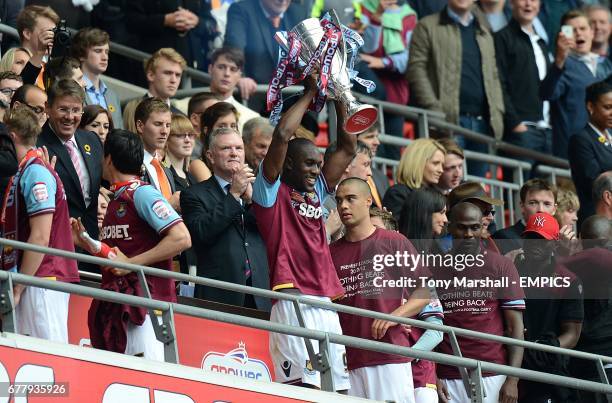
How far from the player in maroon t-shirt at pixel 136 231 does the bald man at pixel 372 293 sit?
4.19 ft

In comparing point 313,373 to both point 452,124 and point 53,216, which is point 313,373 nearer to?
point 53,216

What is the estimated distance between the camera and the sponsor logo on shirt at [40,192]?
8.91 meters

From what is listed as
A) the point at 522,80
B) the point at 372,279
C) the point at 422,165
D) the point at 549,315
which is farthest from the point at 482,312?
the point at 522,80

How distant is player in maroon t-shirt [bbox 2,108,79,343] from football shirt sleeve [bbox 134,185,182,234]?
44cm

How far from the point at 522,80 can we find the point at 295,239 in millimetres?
7527

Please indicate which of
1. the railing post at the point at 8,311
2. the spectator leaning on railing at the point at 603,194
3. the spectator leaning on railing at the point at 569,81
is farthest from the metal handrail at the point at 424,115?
the railing post at the point at 8,311

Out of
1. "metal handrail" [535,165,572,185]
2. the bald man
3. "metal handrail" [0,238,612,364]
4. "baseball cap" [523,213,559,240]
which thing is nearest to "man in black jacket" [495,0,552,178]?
"metal handrail" [535,165,572,185]

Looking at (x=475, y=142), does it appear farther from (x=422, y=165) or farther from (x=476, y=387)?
(x=476, y=387)

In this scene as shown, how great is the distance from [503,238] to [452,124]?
4183 millimetres

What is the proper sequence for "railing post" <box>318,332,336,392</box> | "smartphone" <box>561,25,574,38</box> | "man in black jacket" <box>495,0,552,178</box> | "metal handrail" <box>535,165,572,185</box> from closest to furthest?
1. "railing post" <box>318,332,336,392</box>
2. "smartphone" <box>561,25,574,38</box>
3. "metal handrail" <box>535,165,572,185</box>
4. "man in black jacket" <box>495,0,552,178</box>

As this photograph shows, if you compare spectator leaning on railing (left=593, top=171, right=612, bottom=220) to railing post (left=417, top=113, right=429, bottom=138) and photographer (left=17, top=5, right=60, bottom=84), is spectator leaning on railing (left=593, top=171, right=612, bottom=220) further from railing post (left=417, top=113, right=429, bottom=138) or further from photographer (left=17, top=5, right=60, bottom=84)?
photographer (left=17, top=5, right=60, bottom=84)

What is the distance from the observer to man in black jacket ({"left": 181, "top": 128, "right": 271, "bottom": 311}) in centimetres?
1031

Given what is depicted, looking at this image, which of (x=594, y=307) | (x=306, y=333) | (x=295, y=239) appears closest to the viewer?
(x=306, y=333)

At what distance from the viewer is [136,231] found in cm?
933
